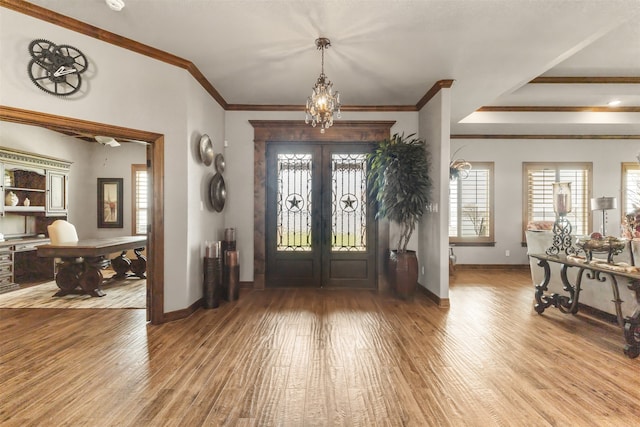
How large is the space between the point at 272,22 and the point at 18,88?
2.20m

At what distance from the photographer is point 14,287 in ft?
16.0

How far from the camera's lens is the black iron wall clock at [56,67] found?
267 centimetres

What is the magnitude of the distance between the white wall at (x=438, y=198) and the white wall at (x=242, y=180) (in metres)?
0.53

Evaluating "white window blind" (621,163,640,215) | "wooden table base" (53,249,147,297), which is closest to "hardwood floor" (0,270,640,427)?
"wooden table base" (53,249,147,297)

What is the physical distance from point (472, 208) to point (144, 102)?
6.41 m

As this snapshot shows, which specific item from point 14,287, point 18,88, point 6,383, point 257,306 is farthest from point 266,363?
point 14,287

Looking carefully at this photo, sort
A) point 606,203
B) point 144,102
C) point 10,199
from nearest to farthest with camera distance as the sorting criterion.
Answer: point 144,102 → point 606,203 → point 10,199

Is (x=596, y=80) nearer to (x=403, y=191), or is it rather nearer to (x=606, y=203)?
(x=606, y=203)

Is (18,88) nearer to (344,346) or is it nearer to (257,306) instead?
(257,306)

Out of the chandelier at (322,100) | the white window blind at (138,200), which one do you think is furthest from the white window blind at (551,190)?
the white window blind at (138,200)

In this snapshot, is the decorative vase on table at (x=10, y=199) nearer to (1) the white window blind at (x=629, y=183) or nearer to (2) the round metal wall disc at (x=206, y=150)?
(2) the round metal wall disc at (x=206, y=150)

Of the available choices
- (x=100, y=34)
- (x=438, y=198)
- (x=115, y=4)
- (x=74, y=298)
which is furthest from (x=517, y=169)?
(x=74, y=298)

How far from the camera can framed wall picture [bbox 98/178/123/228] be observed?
7.03 m

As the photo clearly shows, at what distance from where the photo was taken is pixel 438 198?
421 cm
